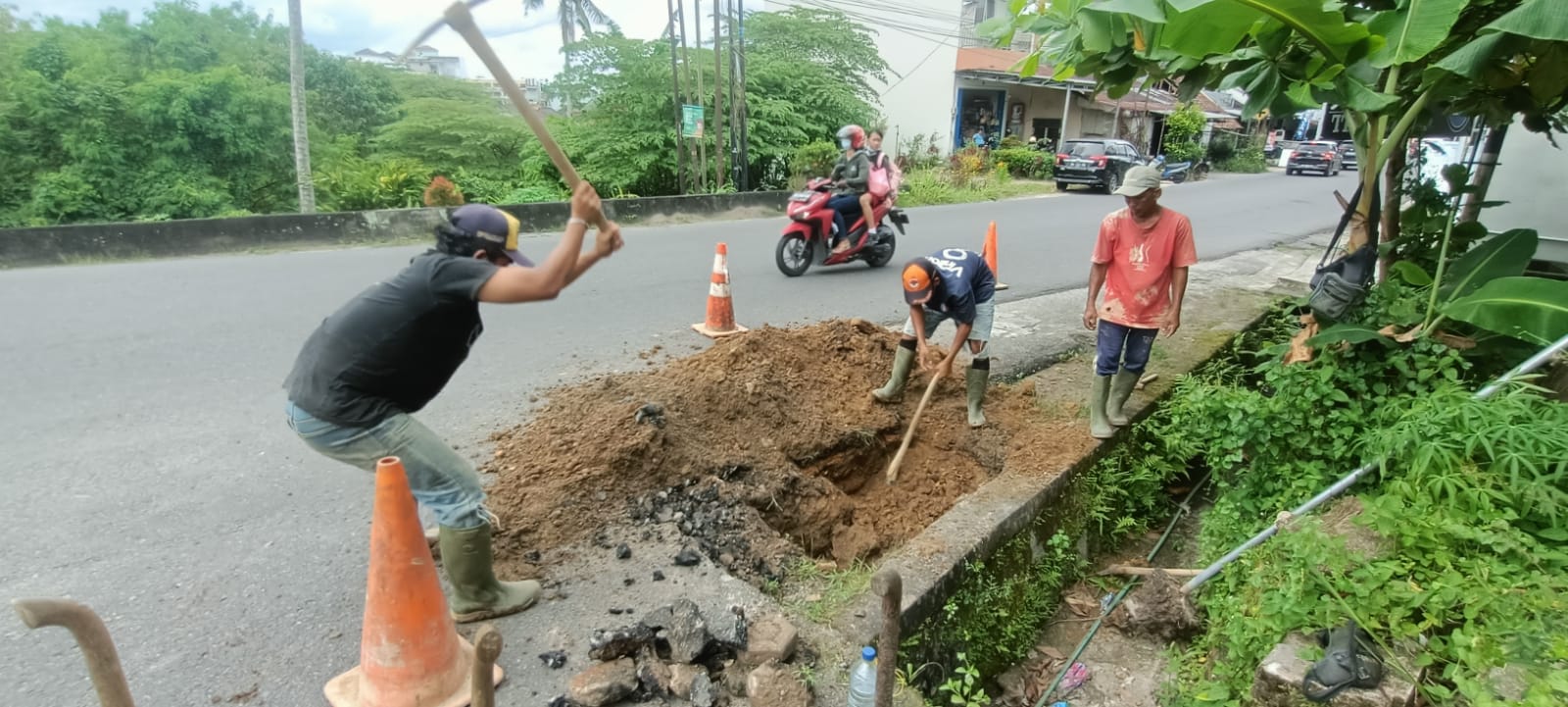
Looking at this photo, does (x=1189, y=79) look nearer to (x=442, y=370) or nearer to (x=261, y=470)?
(x=442, y=370)

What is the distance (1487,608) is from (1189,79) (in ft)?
9.89

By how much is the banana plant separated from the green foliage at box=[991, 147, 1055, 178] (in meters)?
22.1

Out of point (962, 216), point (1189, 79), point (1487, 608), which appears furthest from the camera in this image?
point (962, 216)

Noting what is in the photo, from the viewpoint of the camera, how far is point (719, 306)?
610cm

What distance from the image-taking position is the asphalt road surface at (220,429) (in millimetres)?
2521

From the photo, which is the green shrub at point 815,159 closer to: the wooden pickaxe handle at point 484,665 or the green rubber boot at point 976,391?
the green rubber boot at point 976,391

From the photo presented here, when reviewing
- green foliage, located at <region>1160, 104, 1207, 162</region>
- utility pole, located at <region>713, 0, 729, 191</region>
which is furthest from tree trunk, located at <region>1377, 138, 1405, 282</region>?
green foliage, located at <region>1160, 104, 1207, 162</region>

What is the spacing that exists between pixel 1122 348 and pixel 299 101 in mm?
12435

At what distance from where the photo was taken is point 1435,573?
2533 mm

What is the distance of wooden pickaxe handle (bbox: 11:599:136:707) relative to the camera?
133cm

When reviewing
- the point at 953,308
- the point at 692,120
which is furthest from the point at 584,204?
the point at 692,120

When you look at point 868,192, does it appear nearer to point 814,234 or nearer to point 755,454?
point 814,234

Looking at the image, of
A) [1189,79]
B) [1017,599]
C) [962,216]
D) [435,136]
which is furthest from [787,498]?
[435,136]

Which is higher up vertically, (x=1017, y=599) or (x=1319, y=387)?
(x=1319, y=387)
